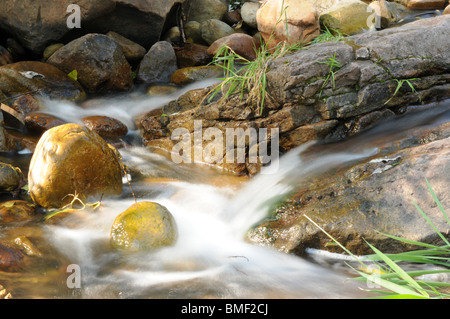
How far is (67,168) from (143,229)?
3.99ft

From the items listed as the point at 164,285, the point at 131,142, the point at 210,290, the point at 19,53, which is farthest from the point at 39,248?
the point at 19,53

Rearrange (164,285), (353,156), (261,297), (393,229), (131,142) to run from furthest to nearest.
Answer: (131,142), (353,156), (393,229), (164,285), (261,297)

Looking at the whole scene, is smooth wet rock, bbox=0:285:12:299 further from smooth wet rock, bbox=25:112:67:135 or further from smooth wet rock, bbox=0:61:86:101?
smooth wet rock, bbox=0:61:86:101

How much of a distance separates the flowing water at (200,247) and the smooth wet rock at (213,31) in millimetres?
5141

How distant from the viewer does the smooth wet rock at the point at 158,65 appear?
8617 millimetres

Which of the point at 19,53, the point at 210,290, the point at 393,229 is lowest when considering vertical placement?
the point at 210,290

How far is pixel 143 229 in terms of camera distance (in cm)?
376

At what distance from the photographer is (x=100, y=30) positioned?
898 centimetres

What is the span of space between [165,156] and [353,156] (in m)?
2.59

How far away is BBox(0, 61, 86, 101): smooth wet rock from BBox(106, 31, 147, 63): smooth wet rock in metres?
1.64

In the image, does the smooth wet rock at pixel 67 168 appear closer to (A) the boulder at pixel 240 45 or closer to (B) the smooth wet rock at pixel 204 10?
(A) the boulder at pixel 240 45

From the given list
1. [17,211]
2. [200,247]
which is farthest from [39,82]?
[200,247]
